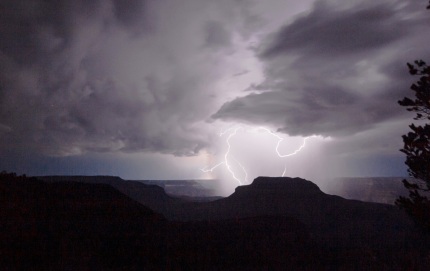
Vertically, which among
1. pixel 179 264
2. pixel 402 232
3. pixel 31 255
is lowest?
pixel 402 232

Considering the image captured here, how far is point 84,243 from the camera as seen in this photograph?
28438 mm

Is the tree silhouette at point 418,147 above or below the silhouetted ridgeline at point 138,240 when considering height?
above

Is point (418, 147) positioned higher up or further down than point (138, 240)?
higher up

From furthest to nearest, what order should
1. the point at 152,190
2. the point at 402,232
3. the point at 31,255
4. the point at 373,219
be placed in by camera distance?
the point at 152,190 → the point at 373,219 → the point at 402,232 → the point at 31,255

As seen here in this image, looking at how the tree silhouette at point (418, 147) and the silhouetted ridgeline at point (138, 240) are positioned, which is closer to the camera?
the tree silhouette at point (418, 147)

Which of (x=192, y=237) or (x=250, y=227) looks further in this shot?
(x=250, y=227)

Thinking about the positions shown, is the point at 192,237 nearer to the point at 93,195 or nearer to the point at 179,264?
the point at 179,264

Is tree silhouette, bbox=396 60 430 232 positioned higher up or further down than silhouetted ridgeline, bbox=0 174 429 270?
higher up

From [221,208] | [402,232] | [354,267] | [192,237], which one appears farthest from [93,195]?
[402,232]

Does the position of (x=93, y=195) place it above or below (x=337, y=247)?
above

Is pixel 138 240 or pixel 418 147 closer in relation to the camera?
pixel 418 147

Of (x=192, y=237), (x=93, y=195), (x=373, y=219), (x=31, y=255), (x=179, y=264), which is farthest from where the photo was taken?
(x=373, y=219)

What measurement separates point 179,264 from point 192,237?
20.8ft

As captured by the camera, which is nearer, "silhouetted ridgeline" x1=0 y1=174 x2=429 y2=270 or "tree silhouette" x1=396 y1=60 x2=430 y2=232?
"tree silhouette" x1=396 y1=60 x2=430 y2=232
